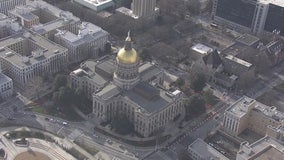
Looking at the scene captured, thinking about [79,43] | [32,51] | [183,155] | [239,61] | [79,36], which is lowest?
[183,155]

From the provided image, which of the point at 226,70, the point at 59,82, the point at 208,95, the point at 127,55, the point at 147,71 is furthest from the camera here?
the point at 226,70

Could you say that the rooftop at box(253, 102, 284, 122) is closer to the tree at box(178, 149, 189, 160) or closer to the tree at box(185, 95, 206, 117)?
the tree at box(185, 95, 206, 117)

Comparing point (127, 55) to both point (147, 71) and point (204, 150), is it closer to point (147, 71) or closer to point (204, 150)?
point (147, 71)

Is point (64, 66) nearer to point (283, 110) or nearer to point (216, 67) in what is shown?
point (216, 67)

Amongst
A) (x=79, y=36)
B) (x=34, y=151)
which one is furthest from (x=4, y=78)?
(x=79, y=36)

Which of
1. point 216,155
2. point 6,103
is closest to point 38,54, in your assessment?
point 6,103

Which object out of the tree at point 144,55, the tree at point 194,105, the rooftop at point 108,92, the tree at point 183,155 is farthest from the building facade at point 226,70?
the tree at point 183,155

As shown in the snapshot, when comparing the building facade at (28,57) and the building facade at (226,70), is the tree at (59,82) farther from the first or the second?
the building facade at (226,70)

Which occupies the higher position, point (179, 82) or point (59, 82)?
point (59, 82)
